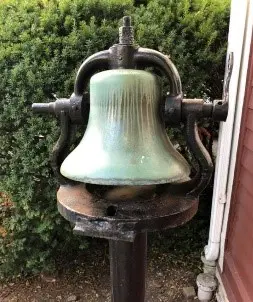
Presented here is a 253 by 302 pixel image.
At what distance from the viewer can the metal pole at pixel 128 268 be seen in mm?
1469

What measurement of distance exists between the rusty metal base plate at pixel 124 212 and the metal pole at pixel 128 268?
0.20 m

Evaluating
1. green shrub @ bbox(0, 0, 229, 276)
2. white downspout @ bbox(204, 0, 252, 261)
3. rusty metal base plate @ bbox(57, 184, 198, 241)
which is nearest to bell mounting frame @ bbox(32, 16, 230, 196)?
rusty metal base plate @ bbox(57, 184, 198, 241)

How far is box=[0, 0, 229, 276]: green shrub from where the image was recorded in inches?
93.0

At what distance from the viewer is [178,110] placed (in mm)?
1263

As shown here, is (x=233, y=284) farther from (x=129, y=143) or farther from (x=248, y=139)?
(x=129, y=143)

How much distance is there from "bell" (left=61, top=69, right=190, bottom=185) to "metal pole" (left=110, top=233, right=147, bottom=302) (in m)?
0.37

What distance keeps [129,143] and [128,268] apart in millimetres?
553

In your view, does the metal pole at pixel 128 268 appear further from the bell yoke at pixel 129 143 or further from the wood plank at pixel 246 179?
the wood plank at pixel 246 179

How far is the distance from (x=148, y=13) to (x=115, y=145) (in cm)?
149

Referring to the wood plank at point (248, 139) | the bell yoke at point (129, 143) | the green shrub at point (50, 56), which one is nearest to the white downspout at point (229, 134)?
the wood plank at point (248, 139)

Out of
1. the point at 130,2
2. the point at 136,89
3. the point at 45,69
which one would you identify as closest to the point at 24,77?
the point at 45,69

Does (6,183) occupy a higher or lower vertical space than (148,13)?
lower

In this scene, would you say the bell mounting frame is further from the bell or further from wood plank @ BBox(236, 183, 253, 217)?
wood plank @ BBox(236, 183, 253, 217)

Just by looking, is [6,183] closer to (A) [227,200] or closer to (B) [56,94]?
(B) [56,94]
